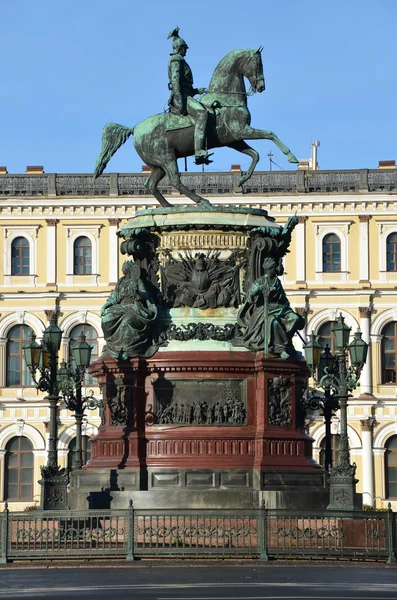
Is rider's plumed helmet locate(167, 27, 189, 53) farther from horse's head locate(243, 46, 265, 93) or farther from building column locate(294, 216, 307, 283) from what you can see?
building column locate(294, 216, 307, 283)

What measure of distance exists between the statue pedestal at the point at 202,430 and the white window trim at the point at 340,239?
5047 centimetres

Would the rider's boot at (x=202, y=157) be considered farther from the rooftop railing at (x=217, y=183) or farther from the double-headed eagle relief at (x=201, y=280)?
the rooftop railing at (x=217, y=183)

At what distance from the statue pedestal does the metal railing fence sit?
2.53 m

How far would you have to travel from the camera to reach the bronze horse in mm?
33031

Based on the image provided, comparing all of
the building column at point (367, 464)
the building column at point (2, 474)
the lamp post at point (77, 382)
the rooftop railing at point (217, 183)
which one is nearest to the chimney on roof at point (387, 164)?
the rooftop railing at point (217, 183)

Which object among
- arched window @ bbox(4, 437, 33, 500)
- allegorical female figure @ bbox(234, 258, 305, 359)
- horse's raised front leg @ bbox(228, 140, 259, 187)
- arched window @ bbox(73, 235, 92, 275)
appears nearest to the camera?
allegorical female figure @ bbox(234, 258, 305, 359)

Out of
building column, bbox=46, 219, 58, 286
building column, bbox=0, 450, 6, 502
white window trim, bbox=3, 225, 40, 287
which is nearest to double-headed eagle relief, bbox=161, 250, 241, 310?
building column, bbox=0, 450, 6, 502

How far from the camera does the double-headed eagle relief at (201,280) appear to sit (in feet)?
105

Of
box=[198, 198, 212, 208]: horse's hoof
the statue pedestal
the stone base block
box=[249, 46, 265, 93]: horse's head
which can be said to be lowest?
the stone base block

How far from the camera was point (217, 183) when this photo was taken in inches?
3226

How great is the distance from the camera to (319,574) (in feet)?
79.3

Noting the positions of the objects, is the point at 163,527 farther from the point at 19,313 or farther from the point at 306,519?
the point at 19,313

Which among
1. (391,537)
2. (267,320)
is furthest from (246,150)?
(391,537)

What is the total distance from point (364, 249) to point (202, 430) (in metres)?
51.5
